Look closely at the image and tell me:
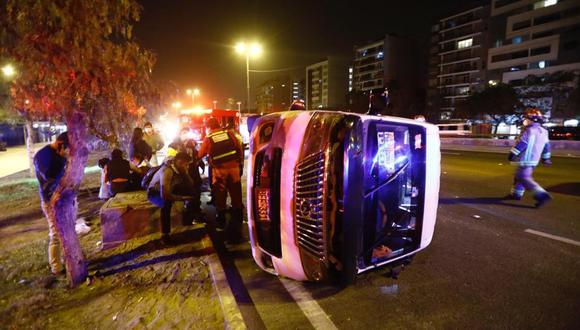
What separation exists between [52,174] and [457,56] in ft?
257

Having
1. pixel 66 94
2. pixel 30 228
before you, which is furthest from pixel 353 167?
pixel 30 228

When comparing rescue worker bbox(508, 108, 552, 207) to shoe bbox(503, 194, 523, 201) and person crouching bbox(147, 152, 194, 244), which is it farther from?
person crouching bbox(147, 152, 194, 244)

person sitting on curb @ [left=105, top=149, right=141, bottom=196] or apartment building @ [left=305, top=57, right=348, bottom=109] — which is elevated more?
apartment building @ [left=305, top=57, right=348, bottom=109]

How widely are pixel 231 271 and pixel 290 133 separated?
79.8 inches

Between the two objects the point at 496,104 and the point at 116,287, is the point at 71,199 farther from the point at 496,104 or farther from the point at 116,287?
the point at 496,104

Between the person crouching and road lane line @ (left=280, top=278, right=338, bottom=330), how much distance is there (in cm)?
214

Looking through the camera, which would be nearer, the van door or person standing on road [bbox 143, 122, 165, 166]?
the van door

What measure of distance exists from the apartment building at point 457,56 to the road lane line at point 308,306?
215 ft

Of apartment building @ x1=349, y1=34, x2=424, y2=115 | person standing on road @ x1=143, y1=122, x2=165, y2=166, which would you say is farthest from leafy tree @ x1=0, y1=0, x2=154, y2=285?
apartment building @ x1=349, y1=34, x2=424, y2=115

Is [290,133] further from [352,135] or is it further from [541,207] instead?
[541,207]

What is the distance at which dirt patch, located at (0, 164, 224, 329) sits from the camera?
3.12m

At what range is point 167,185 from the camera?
15.4 feet

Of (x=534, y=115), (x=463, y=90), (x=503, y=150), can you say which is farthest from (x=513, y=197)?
(x=463, y=90)

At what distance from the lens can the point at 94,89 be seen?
3.59 metres
